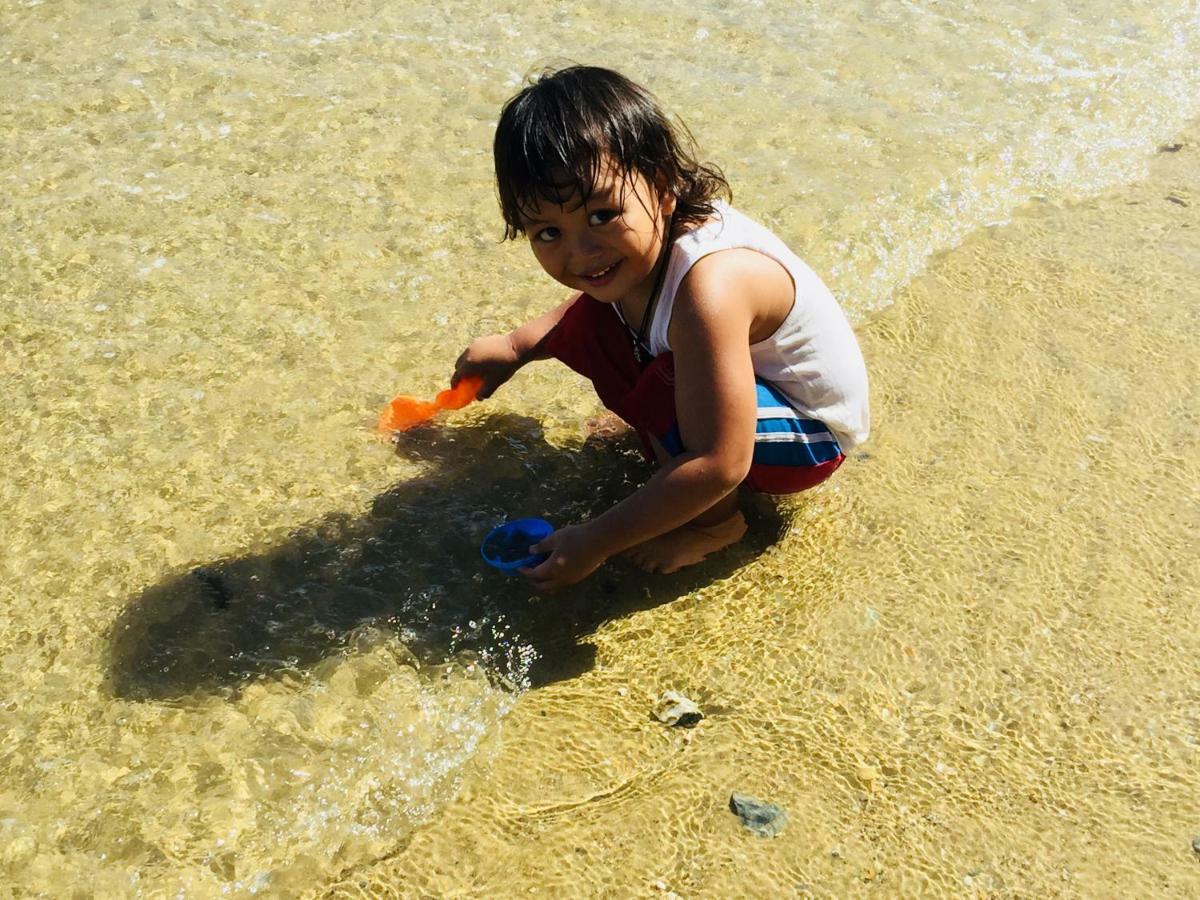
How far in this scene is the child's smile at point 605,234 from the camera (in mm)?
2104

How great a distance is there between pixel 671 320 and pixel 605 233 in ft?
0.66

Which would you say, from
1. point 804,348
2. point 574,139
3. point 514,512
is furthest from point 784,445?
point 574,139

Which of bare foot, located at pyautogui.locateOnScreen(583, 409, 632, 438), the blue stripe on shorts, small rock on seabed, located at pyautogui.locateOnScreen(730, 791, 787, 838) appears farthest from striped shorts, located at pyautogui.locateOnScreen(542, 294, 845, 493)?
small rock on seabed, located at pyautogui.locateOnScreen(730, 791, 787, 838)

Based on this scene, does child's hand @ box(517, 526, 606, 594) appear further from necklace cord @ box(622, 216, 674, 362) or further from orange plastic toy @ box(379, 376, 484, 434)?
orange plastic toy @ box(379, 376, 484, 434)

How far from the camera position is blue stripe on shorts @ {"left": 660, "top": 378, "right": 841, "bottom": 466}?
2320 mm

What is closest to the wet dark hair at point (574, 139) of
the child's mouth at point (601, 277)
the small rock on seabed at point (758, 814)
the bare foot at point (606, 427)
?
the child's mouth at point (601, 277)

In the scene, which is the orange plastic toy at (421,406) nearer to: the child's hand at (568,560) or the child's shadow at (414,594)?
the child's shadow at (414,594)

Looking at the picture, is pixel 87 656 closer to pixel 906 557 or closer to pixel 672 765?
pixel 672 765

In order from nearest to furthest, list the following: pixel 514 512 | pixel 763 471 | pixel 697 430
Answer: pixel 697 430, pixel 763 471, pixel 514 512

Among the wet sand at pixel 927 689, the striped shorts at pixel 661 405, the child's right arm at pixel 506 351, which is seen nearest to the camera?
the wet sand at pixel 927 689

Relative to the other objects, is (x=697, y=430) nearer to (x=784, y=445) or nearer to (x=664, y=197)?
(x=784, y=445)

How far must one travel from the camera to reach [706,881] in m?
1.83

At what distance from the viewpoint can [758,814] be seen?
1926 mm

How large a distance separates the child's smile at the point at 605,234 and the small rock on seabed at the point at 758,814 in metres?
0.96
